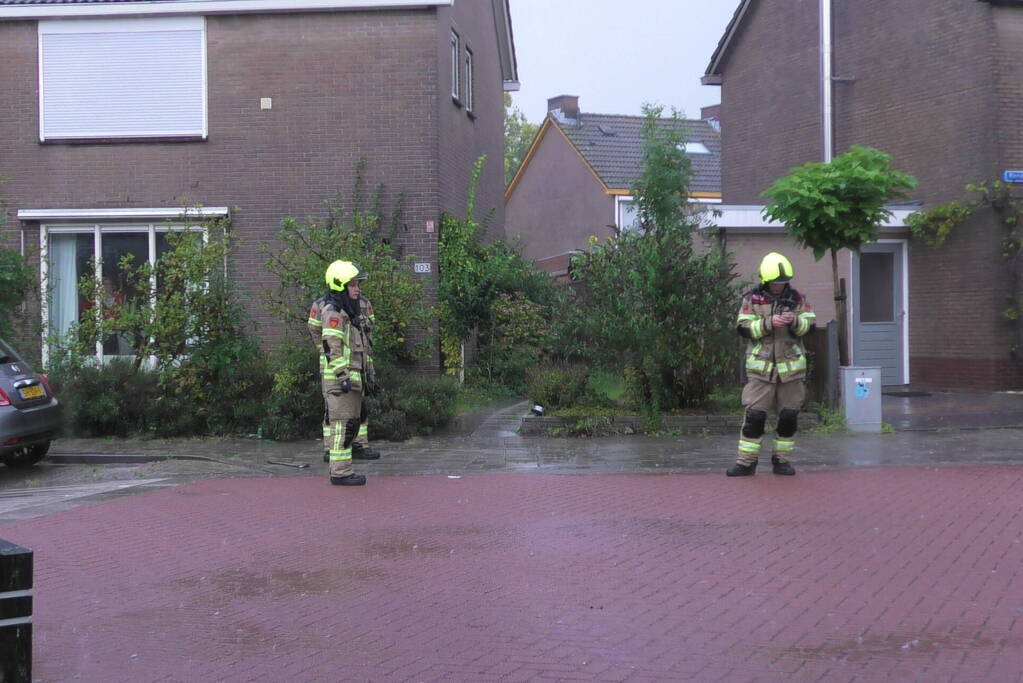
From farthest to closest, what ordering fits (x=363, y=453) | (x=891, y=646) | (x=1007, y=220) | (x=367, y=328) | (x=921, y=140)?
(x=921, y=140) < (x=1007, y=220) < (x=363, y=453) < (x=367, y=328) < (x=891, y=646)

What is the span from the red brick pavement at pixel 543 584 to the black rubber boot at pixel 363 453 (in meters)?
1.74

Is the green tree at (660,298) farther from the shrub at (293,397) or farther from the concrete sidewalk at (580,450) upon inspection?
the shrub at (293,397)

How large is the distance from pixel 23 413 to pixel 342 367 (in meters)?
3.56

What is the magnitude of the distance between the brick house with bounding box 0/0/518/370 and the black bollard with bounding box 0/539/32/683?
39.9ft

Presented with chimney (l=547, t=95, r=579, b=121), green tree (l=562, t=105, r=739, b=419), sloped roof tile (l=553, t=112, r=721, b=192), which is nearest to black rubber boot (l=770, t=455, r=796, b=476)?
green tree (l=562, t=105, r=739, b=419)

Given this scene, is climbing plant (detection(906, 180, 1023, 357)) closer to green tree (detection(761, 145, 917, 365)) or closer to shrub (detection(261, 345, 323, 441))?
green tree (detection(761, 145, 917, 365))

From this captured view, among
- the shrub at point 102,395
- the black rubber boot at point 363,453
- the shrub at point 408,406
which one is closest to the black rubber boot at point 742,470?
the black rubber boot at point 363,453

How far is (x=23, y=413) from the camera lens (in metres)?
11.1

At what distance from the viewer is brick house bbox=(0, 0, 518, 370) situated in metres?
15.8

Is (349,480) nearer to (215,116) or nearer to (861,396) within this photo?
(861,396)

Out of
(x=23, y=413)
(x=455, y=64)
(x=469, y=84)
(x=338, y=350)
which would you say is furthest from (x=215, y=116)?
(x=338, y=350)

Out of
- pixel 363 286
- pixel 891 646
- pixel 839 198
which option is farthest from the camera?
pixel 839 198

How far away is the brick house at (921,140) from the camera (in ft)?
55.8

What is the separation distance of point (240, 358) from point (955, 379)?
35.8 feet
